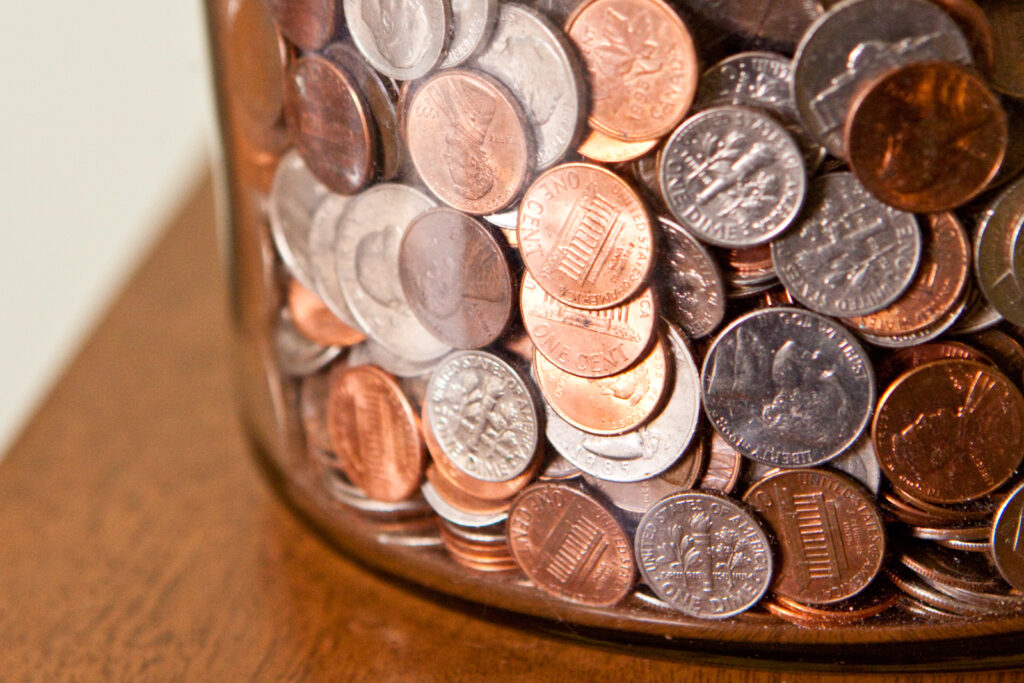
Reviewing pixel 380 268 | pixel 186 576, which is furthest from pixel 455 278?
pixel 186 576

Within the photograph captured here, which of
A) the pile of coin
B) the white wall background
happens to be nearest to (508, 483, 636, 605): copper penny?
the pile of coin

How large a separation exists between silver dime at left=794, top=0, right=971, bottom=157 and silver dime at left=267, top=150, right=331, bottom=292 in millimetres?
235

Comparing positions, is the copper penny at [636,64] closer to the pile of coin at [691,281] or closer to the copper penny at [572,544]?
the pile of coin at [691,281]

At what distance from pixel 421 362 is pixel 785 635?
0.21m

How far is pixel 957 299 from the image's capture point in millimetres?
357

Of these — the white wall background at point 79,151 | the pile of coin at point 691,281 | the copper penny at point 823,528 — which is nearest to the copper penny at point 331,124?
Result: the pile of coin at point 691,281

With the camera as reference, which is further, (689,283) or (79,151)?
(79,151)

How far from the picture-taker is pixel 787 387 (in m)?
0.38

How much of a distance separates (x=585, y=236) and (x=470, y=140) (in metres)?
0.06

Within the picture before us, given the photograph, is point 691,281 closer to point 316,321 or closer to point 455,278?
point 455,278

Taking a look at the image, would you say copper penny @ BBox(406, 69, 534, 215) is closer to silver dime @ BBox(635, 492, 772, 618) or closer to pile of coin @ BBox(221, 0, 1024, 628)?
pile of coin @ BBox(221, 0, 1024, 628)

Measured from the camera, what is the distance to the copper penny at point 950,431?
373mm

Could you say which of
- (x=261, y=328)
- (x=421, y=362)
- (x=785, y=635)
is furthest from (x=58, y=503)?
(x=785, y=635)

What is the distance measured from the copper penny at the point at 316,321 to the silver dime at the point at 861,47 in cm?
24
